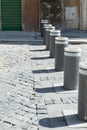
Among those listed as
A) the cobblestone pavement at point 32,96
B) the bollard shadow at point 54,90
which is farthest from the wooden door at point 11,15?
the bollard shadow at point 54,90

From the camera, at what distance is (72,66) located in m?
8.61

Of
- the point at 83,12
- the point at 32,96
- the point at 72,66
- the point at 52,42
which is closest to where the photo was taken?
the point at 32,96

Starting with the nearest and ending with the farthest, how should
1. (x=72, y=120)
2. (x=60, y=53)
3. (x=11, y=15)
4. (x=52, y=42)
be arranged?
(x=72, y=120) → (x=60, y=53) → (x=52, y=42) → (x=11, y=15)

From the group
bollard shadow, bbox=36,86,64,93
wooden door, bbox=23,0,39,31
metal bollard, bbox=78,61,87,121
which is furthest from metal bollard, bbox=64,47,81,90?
wooden door, bbox=23,0,39,31

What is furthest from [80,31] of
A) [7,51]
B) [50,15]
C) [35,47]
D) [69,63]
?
[69,63]

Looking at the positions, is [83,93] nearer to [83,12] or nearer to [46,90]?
[46,90]

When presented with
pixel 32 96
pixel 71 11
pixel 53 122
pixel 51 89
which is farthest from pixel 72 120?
pixel 71 11

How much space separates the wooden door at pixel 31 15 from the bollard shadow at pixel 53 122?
17311 millimetres

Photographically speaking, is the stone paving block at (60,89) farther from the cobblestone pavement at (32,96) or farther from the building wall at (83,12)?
the building wall at (83,12)

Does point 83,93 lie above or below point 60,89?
above

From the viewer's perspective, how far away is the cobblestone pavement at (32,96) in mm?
6438

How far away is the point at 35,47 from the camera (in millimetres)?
16656

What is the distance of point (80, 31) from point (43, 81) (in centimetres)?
1436

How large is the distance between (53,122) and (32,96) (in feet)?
5.24
